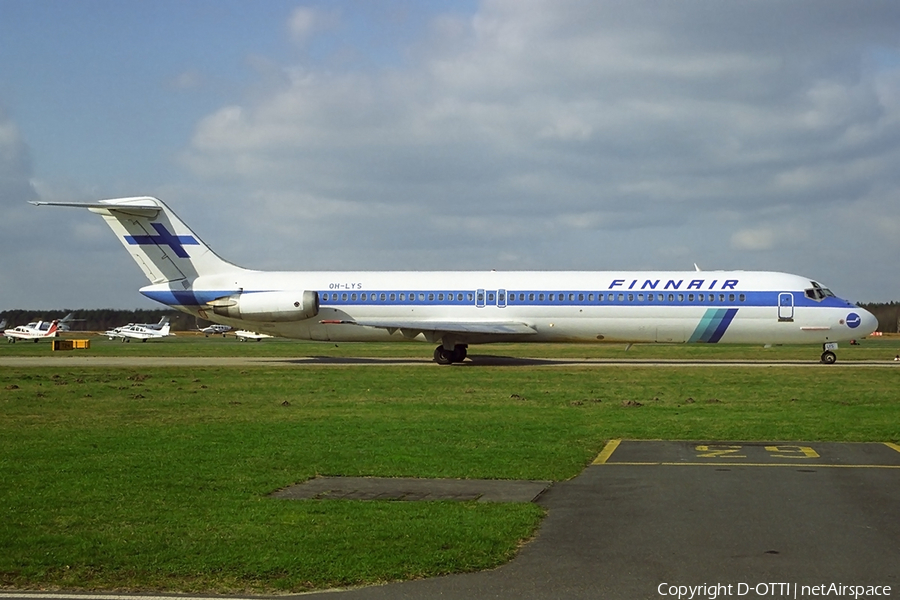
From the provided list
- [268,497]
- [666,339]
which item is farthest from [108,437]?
[666,339]

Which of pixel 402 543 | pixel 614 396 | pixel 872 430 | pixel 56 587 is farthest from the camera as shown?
pixel 614 396

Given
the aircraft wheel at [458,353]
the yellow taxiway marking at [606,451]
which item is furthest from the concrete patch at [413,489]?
the aircraft wheel at [458,353]

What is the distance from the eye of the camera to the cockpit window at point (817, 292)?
122 ft

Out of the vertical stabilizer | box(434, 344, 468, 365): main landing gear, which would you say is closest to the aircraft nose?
box(434, 344, 468, 365): main landing gear

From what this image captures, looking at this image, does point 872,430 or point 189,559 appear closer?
point 189,559

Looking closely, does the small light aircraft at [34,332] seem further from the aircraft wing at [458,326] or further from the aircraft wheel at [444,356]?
the aircraft wheel at [444,356]

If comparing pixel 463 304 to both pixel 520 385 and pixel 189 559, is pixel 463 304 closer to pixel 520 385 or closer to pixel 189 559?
pixel 520 385

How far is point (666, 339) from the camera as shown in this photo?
37781 millimetres

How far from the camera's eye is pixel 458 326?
38.1 m

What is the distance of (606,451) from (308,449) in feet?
15.7

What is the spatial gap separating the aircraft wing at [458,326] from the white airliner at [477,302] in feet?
0.17

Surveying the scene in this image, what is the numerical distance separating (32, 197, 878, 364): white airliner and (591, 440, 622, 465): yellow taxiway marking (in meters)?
21.4

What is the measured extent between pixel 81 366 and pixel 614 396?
76.0ft

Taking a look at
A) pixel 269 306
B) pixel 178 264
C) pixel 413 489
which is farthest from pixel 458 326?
pixel 413 489
